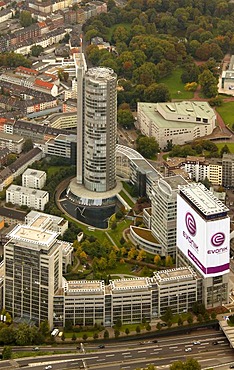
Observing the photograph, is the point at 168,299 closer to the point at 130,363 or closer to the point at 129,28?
the point at 130,363

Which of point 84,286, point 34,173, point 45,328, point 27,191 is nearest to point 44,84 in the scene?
point 34,173

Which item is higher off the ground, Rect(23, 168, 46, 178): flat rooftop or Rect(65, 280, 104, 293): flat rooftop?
Rect(65, 280, 104, 293): flat rooftop

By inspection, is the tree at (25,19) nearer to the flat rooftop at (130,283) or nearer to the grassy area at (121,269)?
the grassy area at (121,269)


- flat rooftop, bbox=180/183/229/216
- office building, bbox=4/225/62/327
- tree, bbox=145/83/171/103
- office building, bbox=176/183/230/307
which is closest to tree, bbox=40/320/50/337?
office building, bbox=4/225/62/327

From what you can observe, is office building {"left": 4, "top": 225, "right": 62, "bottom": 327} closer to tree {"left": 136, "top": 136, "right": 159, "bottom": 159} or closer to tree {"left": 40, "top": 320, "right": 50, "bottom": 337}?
tree {"left": 40, "top": 320, "right": 50, "bottom": 337}

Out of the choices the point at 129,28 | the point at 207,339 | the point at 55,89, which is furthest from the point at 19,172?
the point at 129,28

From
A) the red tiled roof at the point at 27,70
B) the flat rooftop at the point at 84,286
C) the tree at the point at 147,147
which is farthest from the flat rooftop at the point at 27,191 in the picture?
the red tiled roof at the point at 27,70

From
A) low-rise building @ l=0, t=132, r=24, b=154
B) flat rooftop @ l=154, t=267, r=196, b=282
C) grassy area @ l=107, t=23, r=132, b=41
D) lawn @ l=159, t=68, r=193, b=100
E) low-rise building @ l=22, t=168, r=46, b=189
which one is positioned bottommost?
grassy area @ l=107, t=23, r=132, b=41
